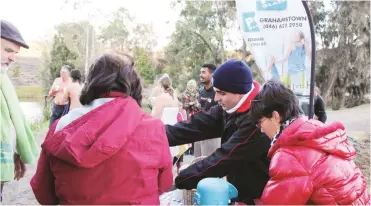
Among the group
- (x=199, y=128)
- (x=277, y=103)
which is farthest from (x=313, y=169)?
(x=199, y=128)

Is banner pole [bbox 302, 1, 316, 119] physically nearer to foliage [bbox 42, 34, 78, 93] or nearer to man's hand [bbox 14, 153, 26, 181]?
man's hand [bbox 14, 153, 26, 181]

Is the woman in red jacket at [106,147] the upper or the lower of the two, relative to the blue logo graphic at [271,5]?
lower

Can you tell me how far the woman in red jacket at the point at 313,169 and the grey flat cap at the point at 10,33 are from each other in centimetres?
140

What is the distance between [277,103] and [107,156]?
0.76 m

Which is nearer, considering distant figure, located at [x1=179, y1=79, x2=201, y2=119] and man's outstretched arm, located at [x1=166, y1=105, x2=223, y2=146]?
man's outstretched arm, located at [x1=166, y1=105, x2=223, y2=146]

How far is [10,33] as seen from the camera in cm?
196

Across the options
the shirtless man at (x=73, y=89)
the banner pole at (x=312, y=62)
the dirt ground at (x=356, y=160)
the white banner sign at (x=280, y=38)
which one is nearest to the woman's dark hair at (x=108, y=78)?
the dirt ground at (x=356, y=160)

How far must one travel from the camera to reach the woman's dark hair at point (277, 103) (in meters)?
1.65

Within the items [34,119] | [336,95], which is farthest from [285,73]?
[336,95]

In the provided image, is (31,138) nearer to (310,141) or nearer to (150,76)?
(310,141)

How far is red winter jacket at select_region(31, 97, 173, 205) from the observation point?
136 centimetres

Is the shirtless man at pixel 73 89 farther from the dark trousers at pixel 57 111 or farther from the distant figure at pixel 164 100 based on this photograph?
the distant figure at pixel 164 100

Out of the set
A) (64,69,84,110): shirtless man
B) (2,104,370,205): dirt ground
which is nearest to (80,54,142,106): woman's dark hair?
(2,104,370,205): dirt ground

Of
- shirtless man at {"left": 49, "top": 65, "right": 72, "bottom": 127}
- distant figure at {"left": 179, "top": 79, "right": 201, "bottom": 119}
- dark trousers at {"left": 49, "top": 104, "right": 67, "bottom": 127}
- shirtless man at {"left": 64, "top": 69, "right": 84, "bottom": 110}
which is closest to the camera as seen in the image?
shirtless man at {"left": 64, "top": 69, "right": 84, "bottom": 110}
